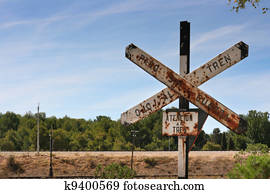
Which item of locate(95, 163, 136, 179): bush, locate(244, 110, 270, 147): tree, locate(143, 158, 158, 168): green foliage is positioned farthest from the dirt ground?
locate(95, 163, 136, 179): bush

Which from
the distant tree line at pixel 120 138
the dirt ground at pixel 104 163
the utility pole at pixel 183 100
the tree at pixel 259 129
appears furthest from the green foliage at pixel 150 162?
the utility pole at pixel 183 100

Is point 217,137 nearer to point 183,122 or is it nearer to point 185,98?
point 183,122

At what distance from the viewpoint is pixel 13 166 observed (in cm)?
5528

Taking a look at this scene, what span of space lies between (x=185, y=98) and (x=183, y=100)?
0.18 meters

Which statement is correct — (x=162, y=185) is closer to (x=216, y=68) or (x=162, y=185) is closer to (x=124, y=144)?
(x=216, y=68)

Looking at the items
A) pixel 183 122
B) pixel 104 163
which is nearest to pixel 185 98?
pixel 183 122

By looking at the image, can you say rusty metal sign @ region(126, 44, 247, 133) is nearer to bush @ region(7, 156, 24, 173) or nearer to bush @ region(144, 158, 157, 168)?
bush @ region(144, 158, 157, 168)

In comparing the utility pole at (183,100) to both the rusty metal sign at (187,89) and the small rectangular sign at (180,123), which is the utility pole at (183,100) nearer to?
the small rectangular sign at (180,123)

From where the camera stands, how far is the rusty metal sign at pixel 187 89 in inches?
221

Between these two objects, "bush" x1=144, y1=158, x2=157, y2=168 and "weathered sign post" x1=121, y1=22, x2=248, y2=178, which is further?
"bush" x1=144, y1=158, x2=157, y2=168

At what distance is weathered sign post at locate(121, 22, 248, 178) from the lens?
5668mm

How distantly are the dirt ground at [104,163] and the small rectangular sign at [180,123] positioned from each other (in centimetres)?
4599

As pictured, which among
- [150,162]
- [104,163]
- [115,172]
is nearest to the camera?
[115,172]

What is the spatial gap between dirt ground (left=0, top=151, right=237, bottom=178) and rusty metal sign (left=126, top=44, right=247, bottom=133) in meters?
46.3
